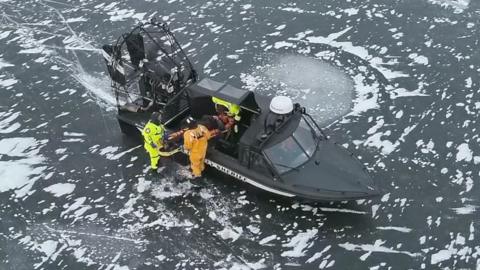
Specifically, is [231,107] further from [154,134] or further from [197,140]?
[154,134]

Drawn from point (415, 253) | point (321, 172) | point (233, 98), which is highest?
point (233, 98)

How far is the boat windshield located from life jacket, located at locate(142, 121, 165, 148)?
1.97 metres

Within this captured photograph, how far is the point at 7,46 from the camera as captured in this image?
1321cm

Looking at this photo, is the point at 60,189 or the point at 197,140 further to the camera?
the point at 60,189

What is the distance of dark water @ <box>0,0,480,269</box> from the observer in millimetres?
7676

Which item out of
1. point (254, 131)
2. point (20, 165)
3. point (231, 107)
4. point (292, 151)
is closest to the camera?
point (292, 151)

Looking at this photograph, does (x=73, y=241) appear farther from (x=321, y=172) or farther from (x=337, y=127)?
(x=337, y=127)

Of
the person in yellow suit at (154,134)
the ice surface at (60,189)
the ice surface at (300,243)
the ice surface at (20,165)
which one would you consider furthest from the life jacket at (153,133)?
the ice surface at (300,243)

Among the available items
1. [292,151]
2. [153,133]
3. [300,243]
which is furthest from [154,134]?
[300,243]

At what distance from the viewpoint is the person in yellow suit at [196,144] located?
7.97 metres

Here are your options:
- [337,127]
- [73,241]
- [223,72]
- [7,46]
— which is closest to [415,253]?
[337,127]

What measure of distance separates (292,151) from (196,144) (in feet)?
5.39

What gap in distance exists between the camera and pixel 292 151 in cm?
785

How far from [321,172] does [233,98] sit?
1960 millimetres
